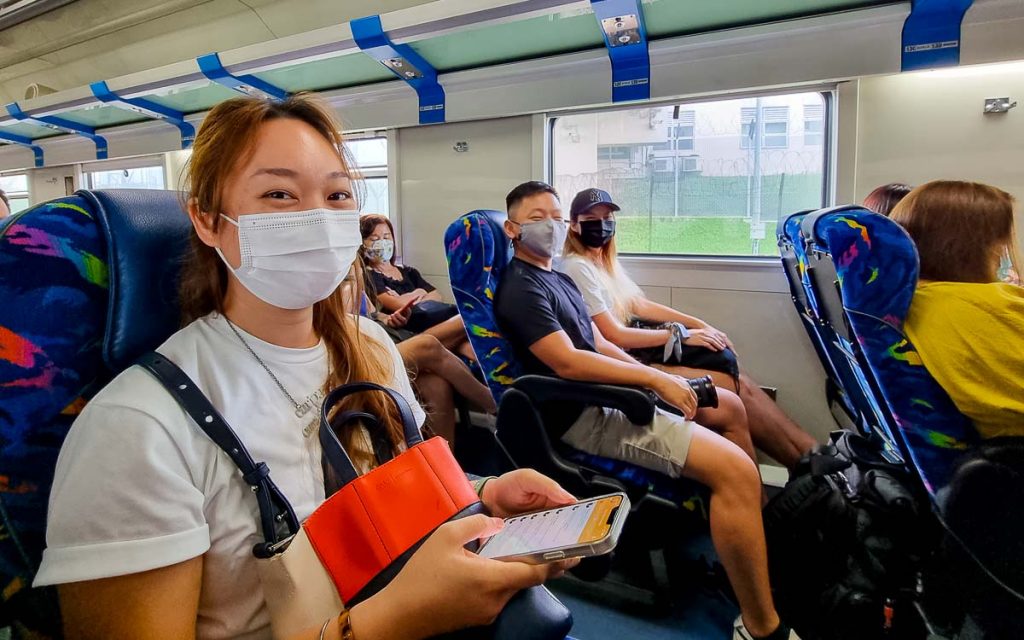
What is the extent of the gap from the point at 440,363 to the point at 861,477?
2324 millimetres

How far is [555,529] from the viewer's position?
89cm

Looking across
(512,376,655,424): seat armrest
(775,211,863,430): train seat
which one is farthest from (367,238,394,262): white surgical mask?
(775,211,863,430): train seat

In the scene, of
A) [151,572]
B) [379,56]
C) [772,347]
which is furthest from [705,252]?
[151,572]

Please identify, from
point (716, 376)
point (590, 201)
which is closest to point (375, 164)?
point (590, 201)

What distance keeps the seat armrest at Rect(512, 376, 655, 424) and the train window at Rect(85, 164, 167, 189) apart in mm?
5358

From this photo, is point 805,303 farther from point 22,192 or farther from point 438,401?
point 22,192

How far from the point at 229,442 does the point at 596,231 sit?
2626 millimetres

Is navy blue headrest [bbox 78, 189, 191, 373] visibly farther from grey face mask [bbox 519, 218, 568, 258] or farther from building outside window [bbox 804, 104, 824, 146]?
building outside window [bbox 804, 104, 824, 146]

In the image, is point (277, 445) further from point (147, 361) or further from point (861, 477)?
point (861, 477)

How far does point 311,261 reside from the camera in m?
1.10

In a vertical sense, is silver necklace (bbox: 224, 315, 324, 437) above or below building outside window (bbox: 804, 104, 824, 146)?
below

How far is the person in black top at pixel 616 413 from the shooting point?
1835 millimetres

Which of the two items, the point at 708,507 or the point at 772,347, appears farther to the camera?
the point at 772,347

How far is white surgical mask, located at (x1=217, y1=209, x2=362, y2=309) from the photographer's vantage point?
40.7 inches
